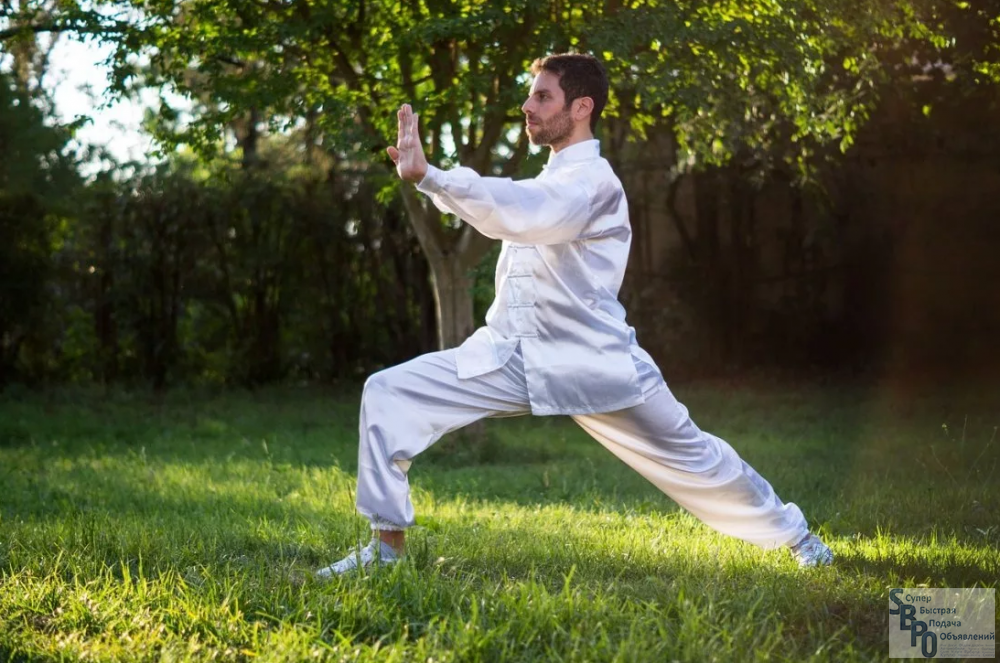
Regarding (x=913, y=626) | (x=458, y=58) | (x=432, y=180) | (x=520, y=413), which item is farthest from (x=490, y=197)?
(x=458, y=58)

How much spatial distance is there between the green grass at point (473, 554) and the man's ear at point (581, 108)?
5.91ft

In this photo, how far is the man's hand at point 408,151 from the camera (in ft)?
13.5

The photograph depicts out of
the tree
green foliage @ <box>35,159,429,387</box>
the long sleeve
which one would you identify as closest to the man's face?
the long sleeve

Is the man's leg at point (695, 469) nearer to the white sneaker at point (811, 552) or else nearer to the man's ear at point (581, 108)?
the white sneaker at point (811, 552)

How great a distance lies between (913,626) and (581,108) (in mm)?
2306

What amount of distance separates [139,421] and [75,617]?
832 cm

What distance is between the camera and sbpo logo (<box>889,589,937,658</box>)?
3779 mm

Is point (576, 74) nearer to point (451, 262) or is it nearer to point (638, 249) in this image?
point (451, 262)

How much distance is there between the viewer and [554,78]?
4738mm

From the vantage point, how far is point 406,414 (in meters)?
4.56

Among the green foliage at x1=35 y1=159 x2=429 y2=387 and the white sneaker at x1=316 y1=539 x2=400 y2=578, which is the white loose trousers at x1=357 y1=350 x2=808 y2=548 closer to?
the white sneaker at x1=316 y1=539 x2=400 y2=578

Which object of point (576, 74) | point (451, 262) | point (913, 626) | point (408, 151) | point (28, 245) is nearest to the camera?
point (913, 626)

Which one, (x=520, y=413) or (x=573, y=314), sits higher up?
(x=573, y=314)
